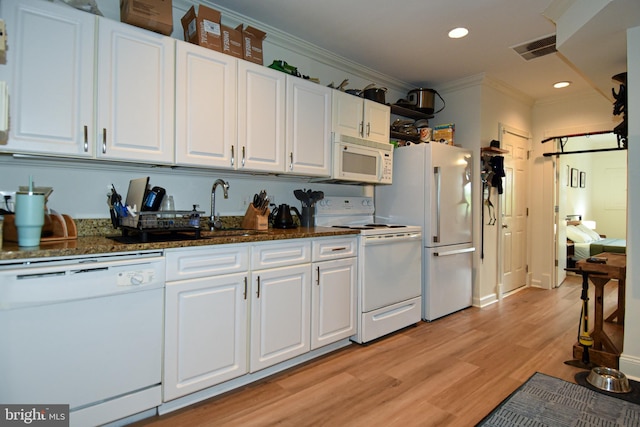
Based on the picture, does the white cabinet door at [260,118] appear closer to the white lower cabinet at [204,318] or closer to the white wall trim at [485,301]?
the white lower cabinet at [204,318]

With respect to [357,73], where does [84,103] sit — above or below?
below

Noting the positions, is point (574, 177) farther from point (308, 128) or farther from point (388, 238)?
point (308, 128)

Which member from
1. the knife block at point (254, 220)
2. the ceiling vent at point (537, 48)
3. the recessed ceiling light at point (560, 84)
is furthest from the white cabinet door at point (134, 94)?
the recessed ceiling light at point (560, 84)

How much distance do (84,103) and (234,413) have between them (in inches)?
72.9

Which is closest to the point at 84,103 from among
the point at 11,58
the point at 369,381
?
the point at 11,58

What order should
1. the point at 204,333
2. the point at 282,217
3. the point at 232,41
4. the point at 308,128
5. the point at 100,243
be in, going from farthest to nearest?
the point at 282,217
the point at 308,128
the point at 232,41
the point at 204,333
the point at 100,243

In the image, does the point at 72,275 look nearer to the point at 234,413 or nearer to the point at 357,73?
the point at 234,413

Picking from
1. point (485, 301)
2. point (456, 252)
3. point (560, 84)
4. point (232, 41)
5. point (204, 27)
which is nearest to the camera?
point (204, 27)

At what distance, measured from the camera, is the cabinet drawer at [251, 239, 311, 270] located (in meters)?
2.12

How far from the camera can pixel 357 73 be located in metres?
3.64

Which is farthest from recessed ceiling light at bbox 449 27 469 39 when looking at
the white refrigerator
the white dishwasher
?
the white dishwasher

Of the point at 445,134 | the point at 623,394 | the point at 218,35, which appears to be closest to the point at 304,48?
the point at 218,35

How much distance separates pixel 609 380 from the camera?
2.13m

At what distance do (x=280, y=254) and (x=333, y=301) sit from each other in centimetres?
63
